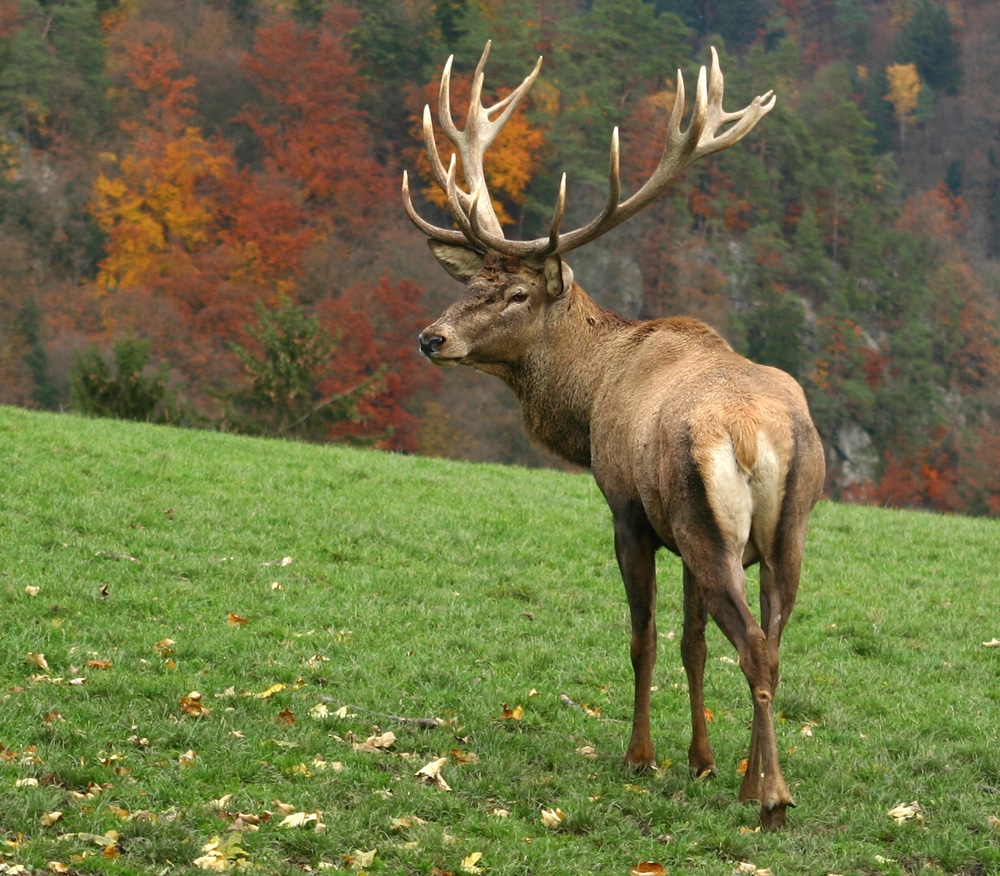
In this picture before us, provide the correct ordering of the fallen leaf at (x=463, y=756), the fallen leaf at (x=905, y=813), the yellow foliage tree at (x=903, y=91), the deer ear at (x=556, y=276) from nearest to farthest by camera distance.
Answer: the fallen leaf at (x=905, y=813) → the fallen leaf at (x=463, y=756) → the deer ear at (x=556, y=276) → the yellow foliage tree at (x=903, y=91)

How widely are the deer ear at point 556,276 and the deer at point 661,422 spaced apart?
0.01 metres

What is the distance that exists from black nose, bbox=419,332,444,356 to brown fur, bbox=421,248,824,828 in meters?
0.01

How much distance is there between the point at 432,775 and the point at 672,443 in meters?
1.97

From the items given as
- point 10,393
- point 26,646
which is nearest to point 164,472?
point 26,646

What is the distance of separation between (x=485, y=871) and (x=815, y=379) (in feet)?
197

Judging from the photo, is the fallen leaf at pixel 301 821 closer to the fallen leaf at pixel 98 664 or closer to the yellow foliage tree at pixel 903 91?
the fallen leaf at pixel 98 664

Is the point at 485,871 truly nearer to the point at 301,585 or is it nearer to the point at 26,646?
the point at 26,646

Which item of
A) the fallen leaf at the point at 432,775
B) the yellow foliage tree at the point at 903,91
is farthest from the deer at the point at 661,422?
the yellow foliage tree at the point at 903,91

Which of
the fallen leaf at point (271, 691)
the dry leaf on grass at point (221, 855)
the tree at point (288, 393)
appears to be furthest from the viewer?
the tree at point (288, 393)

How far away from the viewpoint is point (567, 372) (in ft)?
25.6

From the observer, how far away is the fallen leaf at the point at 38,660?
7512mm

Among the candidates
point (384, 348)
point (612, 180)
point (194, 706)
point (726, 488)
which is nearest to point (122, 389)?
point (194, 706)

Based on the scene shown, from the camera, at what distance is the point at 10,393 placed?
43.2m

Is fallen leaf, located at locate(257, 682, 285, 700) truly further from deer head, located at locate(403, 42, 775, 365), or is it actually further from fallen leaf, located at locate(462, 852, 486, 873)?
fallen leaf, located at locate(462, 852, 486, 873)
